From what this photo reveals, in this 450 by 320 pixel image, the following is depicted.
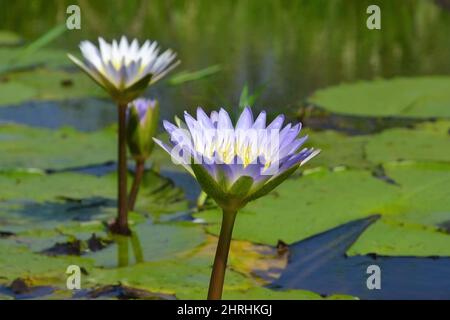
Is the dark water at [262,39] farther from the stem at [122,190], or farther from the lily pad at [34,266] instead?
the lily pad at [34,266]

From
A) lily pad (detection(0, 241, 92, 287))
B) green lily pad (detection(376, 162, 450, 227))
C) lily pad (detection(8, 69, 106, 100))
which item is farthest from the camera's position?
lily pad (detection(8, 69, 106, 100))

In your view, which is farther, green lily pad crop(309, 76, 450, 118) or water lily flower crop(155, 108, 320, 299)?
green lily pad crop(309, 76, 450, 118)

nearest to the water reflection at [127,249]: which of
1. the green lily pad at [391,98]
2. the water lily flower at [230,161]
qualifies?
the water lily flower at [230,161]

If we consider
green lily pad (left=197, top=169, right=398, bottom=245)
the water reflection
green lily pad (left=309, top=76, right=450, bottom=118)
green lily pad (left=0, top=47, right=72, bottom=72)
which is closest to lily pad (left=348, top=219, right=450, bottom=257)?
green lily pad (left=197, top=169, right=398, bottom=245)

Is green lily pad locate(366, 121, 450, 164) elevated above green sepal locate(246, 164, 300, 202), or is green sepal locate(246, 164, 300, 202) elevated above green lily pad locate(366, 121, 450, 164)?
green lily pad locate(366, 121, 450, 164)

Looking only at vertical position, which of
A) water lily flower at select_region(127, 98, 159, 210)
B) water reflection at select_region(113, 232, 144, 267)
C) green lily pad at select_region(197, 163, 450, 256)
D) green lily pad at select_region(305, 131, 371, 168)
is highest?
green lily pad at select_region(305, 131, 371, 168)

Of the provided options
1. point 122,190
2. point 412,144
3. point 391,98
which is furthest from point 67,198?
point 391,98

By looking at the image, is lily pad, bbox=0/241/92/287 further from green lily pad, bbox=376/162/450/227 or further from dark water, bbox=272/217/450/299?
green lily pad, bbox=376/162/450/227

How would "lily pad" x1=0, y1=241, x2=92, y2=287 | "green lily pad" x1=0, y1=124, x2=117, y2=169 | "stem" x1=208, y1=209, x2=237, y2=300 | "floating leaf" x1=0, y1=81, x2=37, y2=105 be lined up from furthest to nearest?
"floating leaf" x1=0, y1=81, x2=37, y2=105
"green lily pad" x1=0, y1=124, x2=117, y2=169
"lily pad" x1=0, y1=241, x2=92, y2=287
"stem" x1=208, y1=209, x2=237, y2=300
